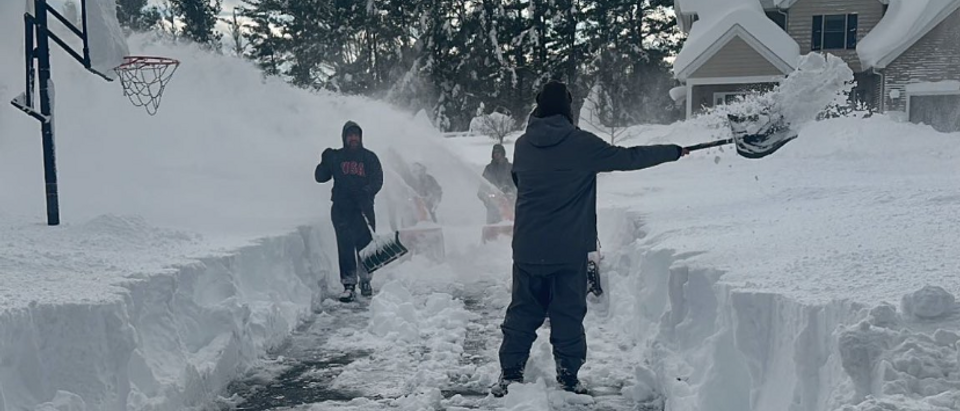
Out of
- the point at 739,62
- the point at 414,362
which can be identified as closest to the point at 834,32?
the point at 739,62

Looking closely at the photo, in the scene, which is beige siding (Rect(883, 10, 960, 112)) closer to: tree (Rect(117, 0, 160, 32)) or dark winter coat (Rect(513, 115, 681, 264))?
dark winter coat (Rect(513, 115, 681, 264))

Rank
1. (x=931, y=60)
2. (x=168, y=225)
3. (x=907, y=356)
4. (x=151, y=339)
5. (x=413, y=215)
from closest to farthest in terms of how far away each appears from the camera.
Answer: (x=907, y=356), (x=151, y=339), (x=168, y=225), (x=413, y=215), (x=931, y=60)

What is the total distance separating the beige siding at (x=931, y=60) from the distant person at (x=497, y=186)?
55.9 ft

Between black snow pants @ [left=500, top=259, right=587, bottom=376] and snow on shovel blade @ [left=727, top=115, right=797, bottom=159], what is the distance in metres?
1.41

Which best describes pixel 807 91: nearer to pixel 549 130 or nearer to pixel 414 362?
pixel 549 130

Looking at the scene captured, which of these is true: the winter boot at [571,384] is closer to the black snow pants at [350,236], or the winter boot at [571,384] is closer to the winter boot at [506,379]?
the winter boot at [506,379]

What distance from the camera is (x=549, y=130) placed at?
534 centimetres

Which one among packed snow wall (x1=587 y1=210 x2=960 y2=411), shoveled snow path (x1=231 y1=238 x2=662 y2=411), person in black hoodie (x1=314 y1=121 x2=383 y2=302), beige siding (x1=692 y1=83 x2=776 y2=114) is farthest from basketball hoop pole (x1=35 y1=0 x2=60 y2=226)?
beige siding (x1=692 y1=83 x2=776 y2=114)

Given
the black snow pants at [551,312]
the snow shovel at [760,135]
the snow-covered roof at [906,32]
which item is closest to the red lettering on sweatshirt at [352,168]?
the black snow pants at [551,312]

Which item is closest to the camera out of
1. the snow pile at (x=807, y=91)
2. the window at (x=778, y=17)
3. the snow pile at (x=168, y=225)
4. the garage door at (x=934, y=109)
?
→ the snow pile at (x=168, y=225)

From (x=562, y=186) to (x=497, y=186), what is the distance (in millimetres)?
6866

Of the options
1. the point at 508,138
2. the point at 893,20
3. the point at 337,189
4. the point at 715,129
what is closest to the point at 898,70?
the point at 893,20

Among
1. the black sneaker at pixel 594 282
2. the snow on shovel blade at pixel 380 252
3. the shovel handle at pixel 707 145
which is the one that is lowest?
the black sneaker at pixel 594 282

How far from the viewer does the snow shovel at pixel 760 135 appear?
569 cm
